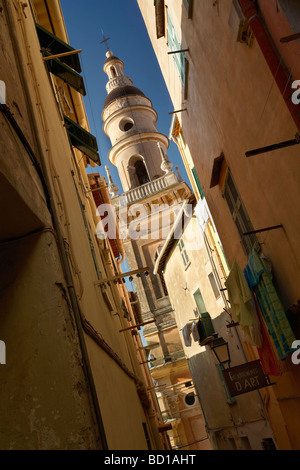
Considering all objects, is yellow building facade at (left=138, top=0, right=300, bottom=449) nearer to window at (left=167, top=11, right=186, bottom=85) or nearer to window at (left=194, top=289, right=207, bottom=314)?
window at (left=167, top=11, right=186, bottom=85)

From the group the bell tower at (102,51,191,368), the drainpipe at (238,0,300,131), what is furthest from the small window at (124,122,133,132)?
the drainpipe at (238,0,300,131)

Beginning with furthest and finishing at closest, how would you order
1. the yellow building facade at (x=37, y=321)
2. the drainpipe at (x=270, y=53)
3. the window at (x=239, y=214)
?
the window at (x=239, y=214)
the drainpipe at (x=270, y=53)
the yellow building facade at (x=37, y=321)

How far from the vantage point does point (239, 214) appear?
8.95 m

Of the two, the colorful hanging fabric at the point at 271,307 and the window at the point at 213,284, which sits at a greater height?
the window at the point at 213,284

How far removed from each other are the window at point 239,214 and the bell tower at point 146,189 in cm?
1601

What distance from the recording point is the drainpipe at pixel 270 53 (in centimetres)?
498

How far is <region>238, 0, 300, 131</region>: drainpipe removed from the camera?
4.98 m

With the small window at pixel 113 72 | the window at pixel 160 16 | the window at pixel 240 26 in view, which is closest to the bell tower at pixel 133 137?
the small window at pixel 113 72

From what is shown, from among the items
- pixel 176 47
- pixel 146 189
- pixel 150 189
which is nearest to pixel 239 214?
pixel 176 47

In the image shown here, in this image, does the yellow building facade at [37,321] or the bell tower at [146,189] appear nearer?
the yellow building facade at [37,321]

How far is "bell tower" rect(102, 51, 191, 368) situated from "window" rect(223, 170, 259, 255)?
16009mm

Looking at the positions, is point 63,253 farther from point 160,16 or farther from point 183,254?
point 183,254

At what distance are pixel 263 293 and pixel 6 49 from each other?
5131mm

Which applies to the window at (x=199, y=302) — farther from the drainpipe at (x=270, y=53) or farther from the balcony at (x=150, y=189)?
the drainpipe at (x=270, y=53)
